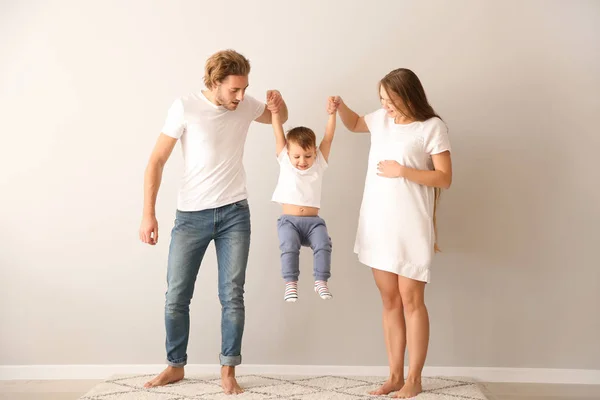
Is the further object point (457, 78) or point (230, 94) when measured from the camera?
point (457, 78)

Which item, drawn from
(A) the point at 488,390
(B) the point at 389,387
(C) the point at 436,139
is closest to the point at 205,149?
(C) the point at 436,139

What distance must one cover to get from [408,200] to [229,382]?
Answer: 3.69 feet

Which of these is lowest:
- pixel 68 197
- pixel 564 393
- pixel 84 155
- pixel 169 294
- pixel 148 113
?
pixel 564 393

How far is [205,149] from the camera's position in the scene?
9.70ft

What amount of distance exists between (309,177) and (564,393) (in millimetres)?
1623

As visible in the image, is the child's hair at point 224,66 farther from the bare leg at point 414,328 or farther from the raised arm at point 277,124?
the bare leg at point 414,328

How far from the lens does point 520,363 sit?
349 cm

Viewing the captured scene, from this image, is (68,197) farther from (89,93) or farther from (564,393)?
(564,393)

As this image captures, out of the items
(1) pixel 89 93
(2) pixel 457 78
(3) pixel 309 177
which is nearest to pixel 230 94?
(3) pixel 309 177

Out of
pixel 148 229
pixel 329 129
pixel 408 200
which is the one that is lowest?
pixel 148 229

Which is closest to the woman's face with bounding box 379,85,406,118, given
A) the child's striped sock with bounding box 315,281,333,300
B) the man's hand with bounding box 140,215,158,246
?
the child's striped sock with bounding box 315,281,333,300

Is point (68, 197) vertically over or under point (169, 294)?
over

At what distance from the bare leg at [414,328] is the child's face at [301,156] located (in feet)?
2.18

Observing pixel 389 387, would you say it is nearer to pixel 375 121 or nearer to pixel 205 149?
pixel 375 121
